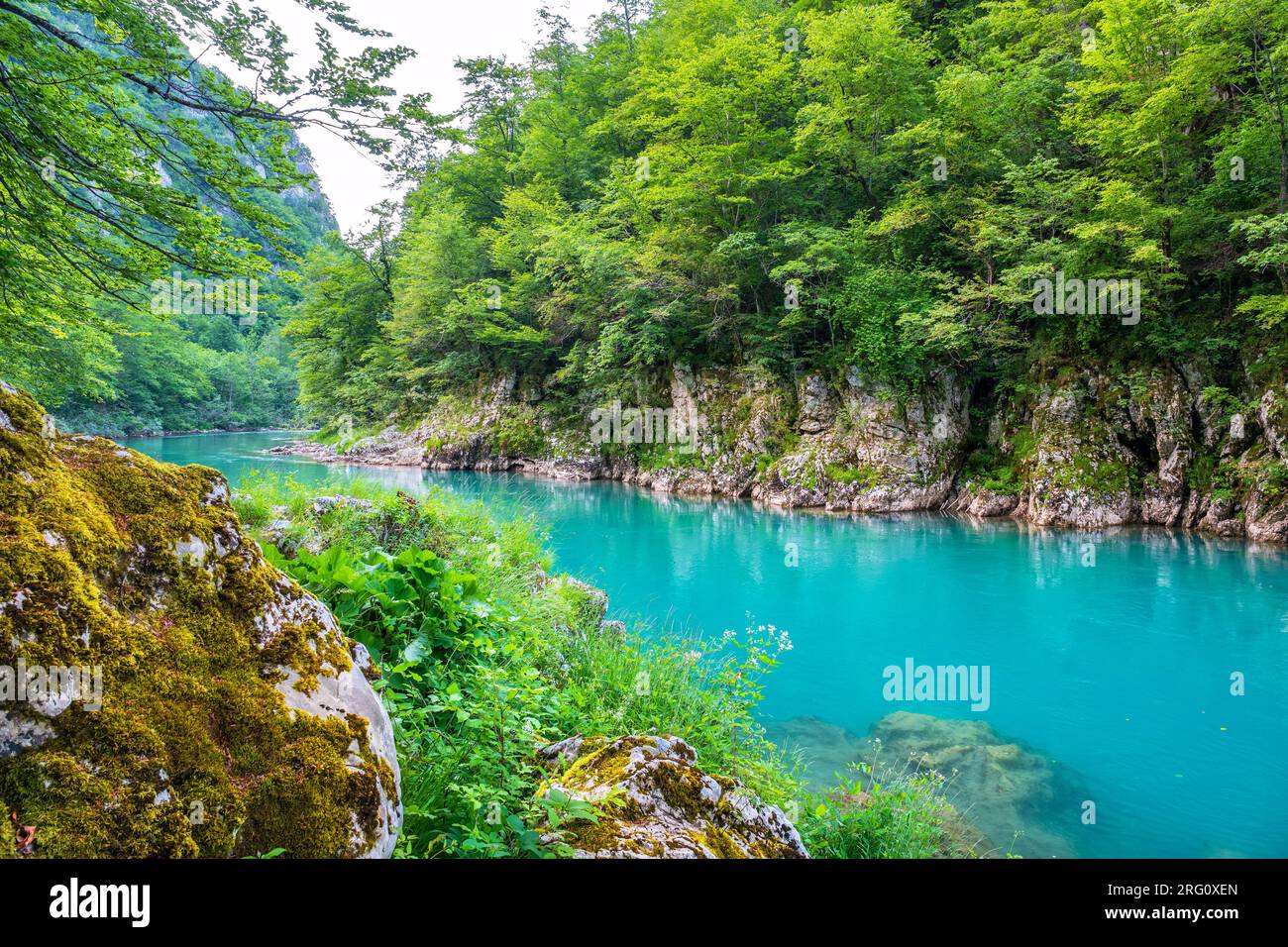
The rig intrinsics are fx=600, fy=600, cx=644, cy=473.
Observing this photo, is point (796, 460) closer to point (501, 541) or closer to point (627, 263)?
point (627, 263)

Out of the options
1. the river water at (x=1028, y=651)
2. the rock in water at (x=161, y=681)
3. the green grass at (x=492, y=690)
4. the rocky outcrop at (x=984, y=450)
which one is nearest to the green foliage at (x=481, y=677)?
the green grass at (x=492, y=690)

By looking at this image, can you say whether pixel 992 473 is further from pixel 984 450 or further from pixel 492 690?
pixel 492 690

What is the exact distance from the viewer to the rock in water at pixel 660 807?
226 cm

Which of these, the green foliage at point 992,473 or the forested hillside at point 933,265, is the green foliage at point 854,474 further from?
the green foliage at point 992,473

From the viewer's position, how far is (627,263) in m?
24.7

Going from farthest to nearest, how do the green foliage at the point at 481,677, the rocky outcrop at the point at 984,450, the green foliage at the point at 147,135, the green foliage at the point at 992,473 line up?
1. the green foliage at the point at 992,473
2. the rocky outcrop at the point at 984,450
3. the green foliage at the point at 147,135
4. the green foliage at the point at 481,677

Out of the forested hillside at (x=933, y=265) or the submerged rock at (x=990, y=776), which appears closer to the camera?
the submerged rock at (x=990, y=776)

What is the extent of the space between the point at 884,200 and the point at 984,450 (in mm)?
9561

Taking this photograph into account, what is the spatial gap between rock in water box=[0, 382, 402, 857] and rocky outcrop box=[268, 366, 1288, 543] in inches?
744

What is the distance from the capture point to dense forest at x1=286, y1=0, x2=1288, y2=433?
15102 millimetres

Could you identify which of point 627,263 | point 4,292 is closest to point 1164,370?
point 627,263

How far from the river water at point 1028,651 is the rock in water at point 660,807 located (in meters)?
3.33

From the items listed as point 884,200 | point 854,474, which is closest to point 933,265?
point 884,200
